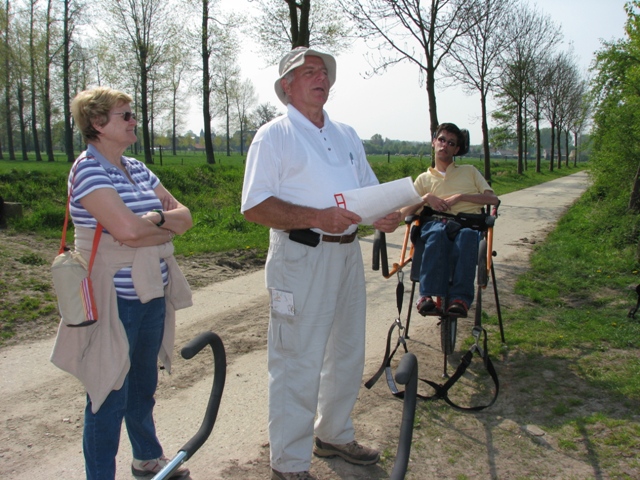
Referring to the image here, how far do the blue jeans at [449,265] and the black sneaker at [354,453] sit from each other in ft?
5.06

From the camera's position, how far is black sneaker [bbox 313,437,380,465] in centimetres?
326

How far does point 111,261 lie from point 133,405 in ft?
2.76

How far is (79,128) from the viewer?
266 cm

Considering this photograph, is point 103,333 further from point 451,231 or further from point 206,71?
point 206,71

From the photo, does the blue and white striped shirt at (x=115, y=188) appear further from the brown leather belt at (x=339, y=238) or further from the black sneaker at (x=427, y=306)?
the black sneaker at (x=427, y=306)

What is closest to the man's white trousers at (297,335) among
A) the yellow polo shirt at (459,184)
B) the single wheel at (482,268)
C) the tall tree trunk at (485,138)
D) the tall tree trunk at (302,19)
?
the single wheel at (482,268)

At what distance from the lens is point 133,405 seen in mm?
2980

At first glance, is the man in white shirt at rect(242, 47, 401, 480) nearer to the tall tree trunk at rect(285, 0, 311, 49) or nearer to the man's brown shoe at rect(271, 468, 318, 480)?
the man's brown shoe at rect(271, 468, 318, 480)

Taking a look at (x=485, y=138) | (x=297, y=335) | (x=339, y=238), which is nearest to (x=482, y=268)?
(x=339, y=238)

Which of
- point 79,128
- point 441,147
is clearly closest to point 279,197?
point 79,128

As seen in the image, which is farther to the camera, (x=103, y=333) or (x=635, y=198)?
(x=635, y=198)

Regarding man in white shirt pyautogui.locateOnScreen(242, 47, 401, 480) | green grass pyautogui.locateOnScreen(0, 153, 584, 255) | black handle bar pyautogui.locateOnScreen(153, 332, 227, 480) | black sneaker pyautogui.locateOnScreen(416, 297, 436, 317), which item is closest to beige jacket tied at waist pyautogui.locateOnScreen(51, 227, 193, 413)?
black handle bar pyautogui.locateOnScreen(153, 332, 227, 480)

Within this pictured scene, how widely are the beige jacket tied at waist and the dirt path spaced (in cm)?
90

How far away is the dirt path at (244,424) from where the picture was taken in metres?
3.22
